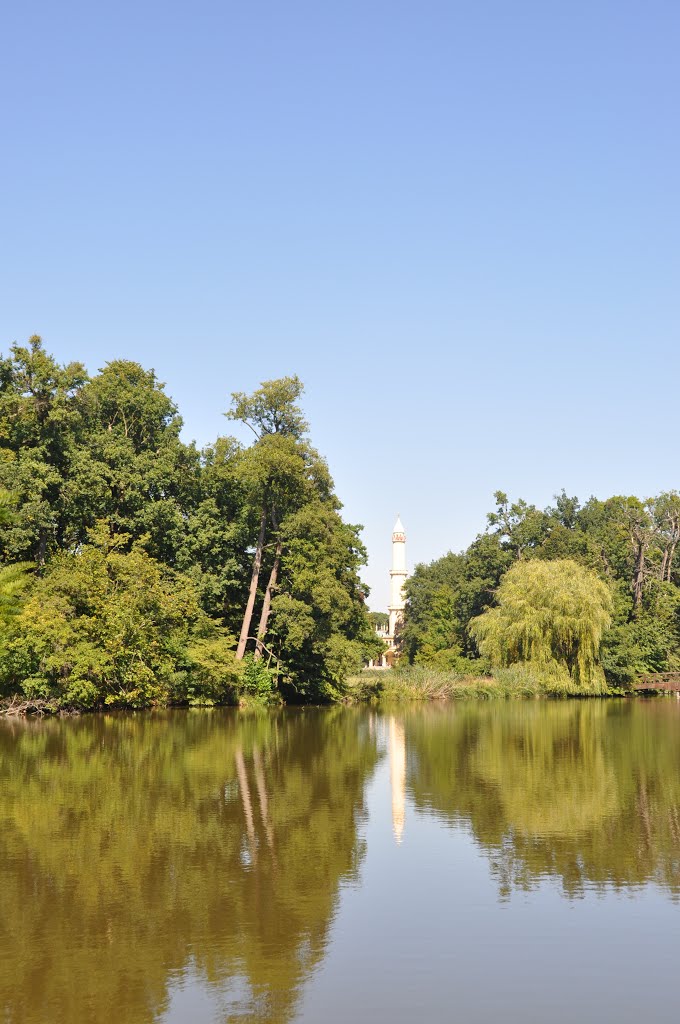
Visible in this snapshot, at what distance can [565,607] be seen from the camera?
52.1 metres

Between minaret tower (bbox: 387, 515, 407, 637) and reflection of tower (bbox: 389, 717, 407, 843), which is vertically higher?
minaret tower (bbox: 387, 515, 407, 637)

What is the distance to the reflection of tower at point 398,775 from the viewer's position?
15422 millimetres

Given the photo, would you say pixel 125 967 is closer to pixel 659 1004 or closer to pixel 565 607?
pixel 659 1004

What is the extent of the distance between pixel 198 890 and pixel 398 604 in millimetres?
105107

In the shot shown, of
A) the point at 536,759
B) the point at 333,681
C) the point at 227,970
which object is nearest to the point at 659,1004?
the point at 227,970

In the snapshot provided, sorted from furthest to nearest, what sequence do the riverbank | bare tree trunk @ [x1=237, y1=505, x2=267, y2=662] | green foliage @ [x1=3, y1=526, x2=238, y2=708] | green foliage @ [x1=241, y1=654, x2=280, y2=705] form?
the riverbank, bare tree trunk @ [x1=237, y1=505, x2=267, y2=662], green foliage @ [x1=241, y1=654, x2=280, y2=705], green foliage @ [x1=3, y1=526, x2=238, y2=708]

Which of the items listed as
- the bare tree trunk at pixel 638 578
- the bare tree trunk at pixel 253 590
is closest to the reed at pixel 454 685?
the bare tree trunk at pixel 253 590

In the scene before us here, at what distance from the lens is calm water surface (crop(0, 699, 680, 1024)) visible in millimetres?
7867

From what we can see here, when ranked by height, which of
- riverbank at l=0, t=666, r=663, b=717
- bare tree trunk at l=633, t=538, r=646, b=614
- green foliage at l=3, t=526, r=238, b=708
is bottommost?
riverbank at l=0, t=666, r=663, b=717

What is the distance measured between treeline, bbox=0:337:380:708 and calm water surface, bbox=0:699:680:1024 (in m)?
13.8

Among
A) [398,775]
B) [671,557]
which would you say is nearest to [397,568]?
[671,557]

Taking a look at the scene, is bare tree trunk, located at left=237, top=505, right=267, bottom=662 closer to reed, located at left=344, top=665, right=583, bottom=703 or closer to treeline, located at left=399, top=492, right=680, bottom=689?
reed, located at left=344, top=665, right=583, bottom=703

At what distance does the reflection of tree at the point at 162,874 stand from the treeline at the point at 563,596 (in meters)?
31.0

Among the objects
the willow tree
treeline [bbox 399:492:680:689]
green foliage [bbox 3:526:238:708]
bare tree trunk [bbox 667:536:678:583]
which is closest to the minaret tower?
treeline [bbox 399:492:680:689]
